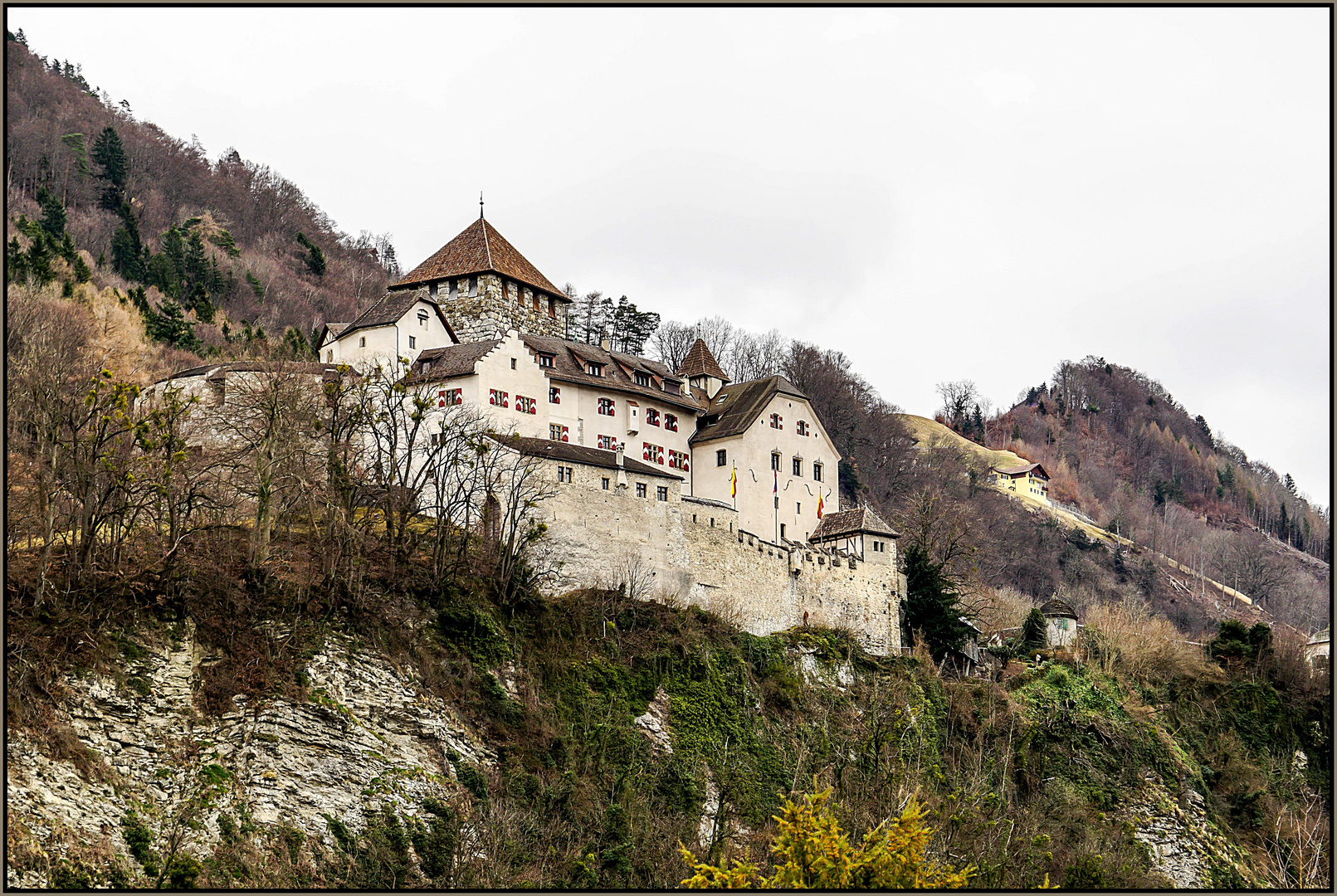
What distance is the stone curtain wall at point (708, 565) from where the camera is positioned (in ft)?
152

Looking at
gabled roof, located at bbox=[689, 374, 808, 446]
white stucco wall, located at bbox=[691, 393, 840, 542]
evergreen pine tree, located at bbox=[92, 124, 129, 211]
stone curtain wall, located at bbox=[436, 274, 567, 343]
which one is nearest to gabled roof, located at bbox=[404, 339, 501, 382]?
stone curtain wall, located at bbox=[436, 274, 567, 343]

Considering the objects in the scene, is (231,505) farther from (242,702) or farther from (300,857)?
(300,857)

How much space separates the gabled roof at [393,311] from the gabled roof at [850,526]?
17.6m

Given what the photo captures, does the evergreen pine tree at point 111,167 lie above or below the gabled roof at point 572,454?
above

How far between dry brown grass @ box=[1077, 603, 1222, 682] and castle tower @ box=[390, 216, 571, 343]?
27444 millimetres

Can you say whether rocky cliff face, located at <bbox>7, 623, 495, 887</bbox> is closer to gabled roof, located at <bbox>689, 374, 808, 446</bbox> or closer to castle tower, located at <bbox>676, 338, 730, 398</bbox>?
gabled roof, located at <bbox>689, 374, 808, 446</bbox>

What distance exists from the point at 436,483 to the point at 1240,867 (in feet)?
107

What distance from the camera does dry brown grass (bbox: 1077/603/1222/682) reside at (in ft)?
190

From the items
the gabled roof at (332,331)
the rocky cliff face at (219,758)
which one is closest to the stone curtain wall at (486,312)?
the gabled roof at (332,331)

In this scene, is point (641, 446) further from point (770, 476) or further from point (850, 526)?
point (850, 526)

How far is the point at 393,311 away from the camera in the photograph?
53.6 meters

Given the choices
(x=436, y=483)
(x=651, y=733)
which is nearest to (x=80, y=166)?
(x=436, y=483)

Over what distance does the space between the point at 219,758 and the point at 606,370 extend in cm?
2805

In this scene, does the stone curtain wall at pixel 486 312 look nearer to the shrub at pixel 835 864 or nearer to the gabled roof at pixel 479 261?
the gabled roof at pixel 479 261
